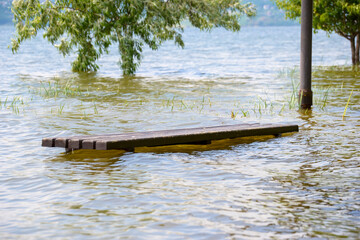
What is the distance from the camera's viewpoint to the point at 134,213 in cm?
667

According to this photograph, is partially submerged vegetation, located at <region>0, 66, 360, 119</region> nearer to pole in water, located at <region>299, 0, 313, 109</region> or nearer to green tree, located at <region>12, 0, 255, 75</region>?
pole in water, located at <region>299, 0, 313, 109</region>

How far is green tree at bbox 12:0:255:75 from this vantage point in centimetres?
2670

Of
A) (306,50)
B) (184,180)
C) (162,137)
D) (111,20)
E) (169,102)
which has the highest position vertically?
(111,20)

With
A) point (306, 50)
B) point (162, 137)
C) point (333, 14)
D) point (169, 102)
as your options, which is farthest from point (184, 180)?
point (333, 14)

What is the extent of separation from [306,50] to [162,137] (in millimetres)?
5730

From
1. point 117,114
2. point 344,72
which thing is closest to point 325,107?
point 117,114

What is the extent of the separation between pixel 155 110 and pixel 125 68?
12981 millimetres

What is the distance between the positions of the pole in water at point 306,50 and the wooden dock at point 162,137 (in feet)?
10.5

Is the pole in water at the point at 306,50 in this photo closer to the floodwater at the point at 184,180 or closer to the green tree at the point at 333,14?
the floodwater at the point at 184,180

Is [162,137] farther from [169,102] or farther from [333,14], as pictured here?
[333,14]

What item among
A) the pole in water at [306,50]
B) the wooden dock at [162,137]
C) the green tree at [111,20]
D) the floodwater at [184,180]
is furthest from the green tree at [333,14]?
the wooden dock at [162,137]

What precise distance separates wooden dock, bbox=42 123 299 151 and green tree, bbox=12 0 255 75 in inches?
641

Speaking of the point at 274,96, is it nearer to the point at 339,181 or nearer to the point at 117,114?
the point at 117,114

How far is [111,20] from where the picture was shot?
91.2 feet
